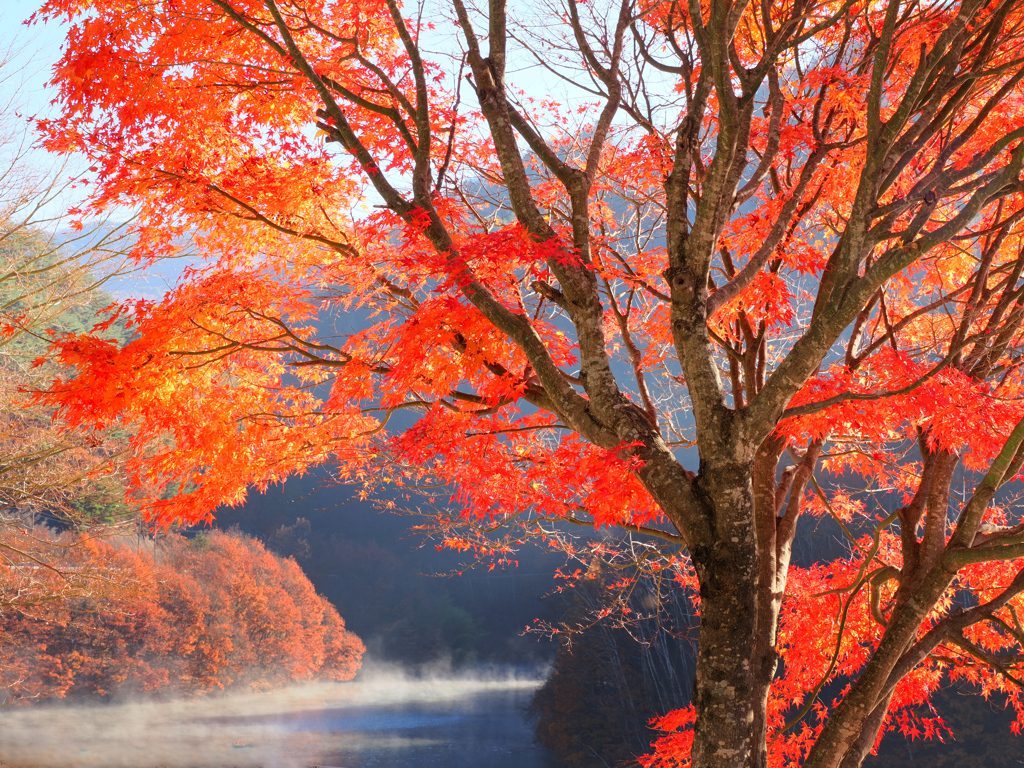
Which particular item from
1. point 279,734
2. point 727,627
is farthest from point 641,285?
point 279,734

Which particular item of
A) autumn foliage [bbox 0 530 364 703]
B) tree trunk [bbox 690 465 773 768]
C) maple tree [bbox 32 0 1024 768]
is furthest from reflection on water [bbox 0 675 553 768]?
tree trunk [bbox 690 465 773 768]

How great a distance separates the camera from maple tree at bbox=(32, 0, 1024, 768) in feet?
7.61

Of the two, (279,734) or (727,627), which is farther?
(279,734)

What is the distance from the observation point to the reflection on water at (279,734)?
42.0 feet

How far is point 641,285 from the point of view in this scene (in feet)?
11.3

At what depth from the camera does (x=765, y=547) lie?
3.17 m

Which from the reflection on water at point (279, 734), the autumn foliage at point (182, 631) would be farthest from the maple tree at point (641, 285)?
the autumn foliage at point (182, 631)

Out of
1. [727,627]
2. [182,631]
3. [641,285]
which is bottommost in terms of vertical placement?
[182,631]

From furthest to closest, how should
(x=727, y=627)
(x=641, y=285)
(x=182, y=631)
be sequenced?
(x=182, y=631) < (x=641, y=285) < (x=727, y=627)

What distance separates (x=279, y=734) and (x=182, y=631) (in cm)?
327

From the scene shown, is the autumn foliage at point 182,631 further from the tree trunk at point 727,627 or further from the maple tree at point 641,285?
the tree trunk at point 727,627

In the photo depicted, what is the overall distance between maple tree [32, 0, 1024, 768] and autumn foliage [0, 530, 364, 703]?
10.6m

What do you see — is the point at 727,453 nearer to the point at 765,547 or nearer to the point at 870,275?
the point at 870,275

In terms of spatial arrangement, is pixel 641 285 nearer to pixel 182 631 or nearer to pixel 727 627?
pixel 727 627
